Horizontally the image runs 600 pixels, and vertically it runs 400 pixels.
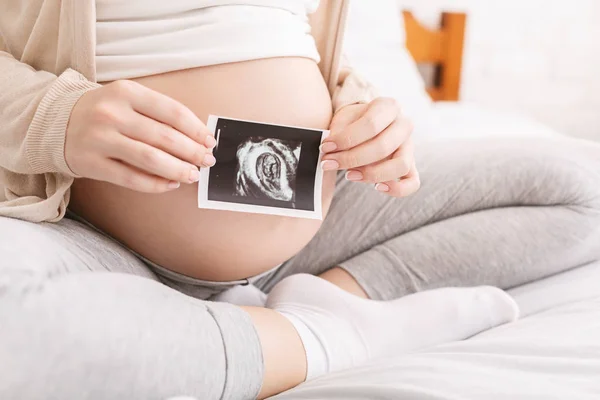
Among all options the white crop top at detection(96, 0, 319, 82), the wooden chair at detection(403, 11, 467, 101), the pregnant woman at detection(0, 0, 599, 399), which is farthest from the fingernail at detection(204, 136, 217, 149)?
the wooden chair at detection(403, 11, 467, 101)

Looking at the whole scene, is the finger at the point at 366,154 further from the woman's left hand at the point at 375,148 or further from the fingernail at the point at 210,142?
the fingernail at the point at 210,142

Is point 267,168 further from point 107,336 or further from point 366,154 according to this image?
point 107,336

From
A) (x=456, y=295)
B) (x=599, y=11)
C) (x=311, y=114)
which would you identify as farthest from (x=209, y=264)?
(x=599, y=11)

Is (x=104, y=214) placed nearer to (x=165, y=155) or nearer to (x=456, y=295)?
(x=165, y=155)

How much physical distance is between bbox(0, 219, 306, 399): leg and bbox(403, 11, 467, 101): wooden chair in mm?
1905

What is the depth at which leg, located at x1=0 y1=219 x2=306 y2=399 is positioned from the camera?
53cm

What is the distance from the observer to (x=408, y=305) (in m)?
0.90

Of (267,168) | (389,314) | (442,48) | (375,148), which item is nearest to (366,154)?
(375,148)

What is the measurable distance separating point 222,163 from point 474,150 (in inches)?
19.7

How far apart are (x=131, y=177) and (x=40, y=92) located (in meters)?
0.15

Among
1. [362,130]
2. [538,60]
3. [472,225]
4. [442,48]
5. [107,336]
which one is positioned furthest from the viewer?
[538,60]

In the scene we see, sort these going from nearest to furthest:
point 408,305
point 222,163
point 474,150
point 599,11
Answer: point 222,163 → point 408,305 → point 474,150 → point 599,11

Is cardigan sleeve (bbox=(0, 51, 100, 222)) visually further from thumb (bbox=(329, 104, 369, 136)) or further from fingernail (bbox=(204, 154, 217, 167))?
thumb (bbox=(329, 104, 369, 136))

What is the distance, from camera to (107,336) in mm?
548
